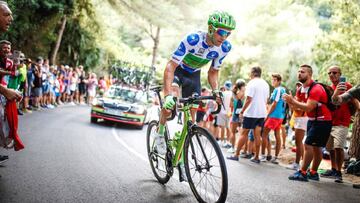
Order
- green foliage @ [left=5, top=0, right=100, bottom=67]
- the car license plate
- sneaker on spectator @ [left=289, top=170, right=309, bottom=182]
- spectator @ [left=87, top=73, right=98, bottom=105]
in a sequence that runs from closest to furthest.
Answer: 1. sneaker on spectator @ [left=289, top=170, right=309, bottom=182]
2. the car license plate
3. green foliage @ [left=5, top=0, right=100, bottom=67]
4. spectator @ [left=87, top=73, right=98, bottom=105]

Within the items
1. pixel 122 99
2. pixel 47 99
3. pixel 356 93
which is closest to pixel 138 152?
pixel 356 93

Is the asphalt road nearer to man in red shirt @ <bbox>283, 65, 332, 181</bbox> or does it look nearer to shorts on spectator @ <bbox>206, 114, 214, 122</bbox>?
man in red shirt @ <bbox>283, 65, 332, 181</bbox>

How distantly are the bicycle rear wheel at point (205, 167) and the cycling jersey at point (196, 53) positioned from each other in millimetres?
1224

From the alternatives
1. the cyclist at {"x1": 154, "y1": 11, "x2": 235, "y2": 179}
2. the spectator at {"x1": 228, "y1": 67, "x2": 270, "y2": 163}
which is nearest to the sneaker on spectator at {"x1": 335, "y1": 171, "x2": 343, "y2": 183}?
the spectator at {"x1": 228, "y1": 67, "x2": 270, "y2": 163}

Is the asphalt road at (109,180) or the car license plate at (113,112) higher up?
the car license plate at (113,112)

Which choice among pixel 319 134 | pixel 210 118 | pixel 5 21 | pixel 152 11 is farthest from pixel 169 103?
pixel 152 11

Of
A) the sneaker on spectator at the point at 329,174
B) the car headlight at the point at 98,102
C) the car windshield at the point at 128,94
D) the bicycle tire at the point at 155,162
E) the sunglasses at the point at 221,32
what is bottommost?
the sneaker on spectator at the point at 329,174

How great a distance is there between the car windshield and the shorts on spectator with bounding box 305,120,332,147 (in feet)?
31.0

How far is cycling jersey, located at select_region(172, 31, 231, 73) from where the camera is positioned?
17.3ft

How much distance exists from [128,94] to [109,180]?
10.2 meters

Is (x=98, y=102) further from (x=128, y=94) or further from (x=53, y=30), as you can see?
(x=53, y=30)

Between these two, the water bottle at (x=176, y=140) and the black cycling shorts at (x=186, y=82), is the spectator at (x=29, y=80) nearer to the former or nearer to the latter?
the black cycling shorts at (x=186, y=82)

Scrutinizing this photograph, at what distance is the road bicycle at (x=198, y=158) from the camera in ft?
13.9

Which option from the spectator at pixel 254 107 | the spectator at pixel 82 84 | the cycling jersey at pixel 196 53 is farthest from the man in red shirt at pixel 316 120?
the spectator at pixel 82 84
